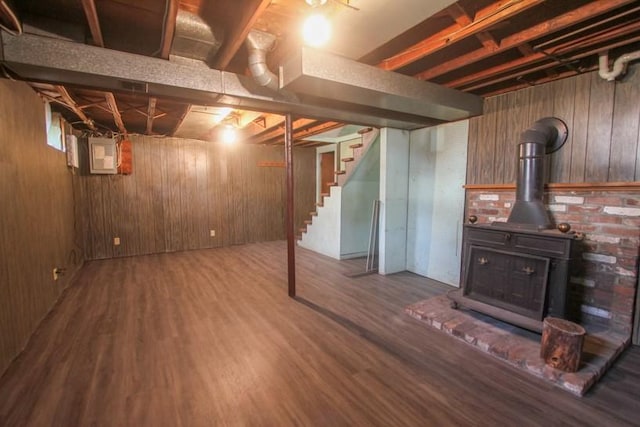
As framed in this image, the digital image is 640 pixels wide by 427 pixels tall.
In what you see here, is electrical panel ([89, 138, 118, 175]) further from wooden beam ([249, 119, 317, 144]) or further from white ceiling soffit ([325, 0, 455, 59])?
white ceiling soffit ([325, 0, 455, 59])

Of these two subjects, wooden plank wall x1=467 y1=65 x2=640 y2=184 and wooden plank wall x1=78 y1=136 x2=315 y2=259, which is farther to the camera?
wooden plank wall x1=78 y1=136 x2=315 y2=259

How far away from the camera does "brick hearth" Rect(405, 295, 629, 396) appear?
193 cm

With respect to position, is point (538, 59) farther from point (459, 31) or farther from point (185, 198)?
point (185, 198)

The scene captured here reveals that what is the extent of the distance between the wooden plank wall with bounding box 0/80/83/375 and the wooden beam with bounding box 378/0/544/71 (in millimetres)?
3037

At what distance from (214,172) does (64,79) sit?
13.1ft

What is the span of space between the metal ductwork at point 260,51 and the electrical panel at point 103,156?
415 centimetres

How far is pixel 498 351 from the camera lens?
2219mm

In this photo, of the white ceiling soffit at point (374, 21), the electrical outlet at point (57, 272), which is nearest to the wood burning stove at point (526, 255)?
the white ceiling soffit at point (374, 21)

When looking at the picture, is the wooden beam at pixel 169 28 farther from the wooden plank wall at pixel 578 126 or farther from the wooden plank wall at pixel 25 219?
the wooden plank wall at pixel 578 126

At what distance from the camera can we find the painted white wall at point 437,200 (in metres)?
3.65

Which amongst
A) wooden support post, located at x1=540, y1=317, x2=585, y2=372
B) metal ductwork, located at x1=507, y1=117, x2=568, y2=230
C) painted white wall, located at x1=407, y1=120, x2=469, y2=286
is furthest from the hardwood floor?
metal ductwork, located at x1=507, y1=117, x2=568, y2=230

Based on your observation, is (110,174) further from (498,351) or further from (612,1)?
(612,1)

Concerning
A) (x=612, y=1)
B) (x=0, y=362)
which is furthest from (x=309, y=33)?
(x=0, y=362)

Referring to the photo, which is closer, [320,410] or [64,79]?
[320,410]
